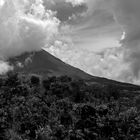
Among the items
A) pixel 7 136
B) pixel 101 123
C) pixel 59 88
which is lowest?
pixel 7 136

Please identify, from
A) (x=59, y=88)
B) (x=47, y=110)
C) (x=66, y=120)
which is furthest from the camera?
(x=59, y=88)

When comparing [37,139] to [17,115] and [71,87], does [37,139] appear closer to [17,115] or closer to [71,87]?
[17,115]

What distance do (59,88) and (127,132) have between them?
64152 mm

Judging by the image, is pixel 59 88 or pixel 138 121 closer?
pixel 138 121

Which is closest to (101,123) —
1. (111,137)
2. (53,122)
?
(111,137)

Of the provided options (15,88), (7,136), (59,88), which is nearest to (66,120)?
(7,136)

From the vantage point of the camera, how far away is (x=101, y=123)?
32.5m

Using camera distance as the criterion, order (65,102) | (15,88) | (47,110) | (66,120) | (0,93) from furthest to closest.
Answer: (15,88) → (0,93) → (65,102) → (47,110) → (66,120)

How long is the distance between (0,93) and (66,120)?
3152cm

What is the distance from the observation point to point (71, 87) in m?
98.2

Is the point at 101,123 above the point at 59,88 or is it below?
below

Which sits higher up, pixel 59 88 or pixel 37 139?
pixel 59 88

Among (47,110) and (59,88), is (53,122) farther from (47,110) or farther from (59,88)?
(59,88)

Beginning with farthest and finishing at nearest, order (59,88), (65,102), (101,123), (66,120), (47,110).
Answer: (59,88) < (65,102) < (47,110) < (66,120) < (101,123)
